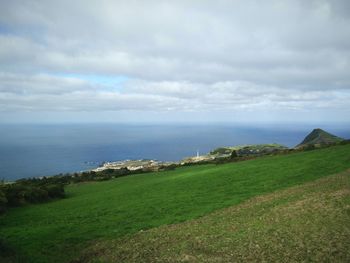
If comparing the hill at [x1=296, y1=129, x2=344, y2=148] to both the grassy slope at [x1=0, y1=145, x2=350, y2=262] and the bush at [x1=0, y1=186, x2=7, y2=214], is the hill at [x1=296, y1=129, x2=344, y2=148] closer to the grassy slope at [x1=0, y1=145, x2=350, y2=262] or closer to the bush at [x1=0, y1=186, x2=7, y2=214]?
the grassy slope at [x1=0, y1=145, x2=350, y2=262]

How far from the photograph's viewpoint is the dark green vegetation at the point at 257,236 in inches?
594

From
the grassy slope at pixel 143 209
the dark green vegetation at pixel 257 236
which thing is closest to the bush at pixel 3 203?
the grassy slope at pixel 143 209

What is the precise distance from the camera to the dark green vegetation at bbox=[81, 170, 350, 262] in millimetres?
15085

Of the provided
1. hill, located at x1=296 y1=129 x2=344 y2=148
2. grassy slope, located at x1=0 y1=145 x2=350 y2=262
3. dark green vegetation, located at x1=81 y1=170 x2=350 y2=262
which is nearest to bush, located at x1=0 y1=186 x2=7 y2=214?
grassy slope, located at x1=0 y1=145 x2=350 y2=262

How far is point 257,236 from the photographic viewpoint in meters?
17.4

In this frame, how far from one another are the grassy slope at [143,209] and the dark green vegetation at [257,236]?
8.15ft

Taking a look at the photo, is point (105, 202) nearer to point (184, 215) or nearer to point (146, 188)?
point (146, 188)

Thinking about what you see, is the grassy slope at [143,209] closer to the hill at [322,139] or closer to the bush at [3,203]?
the bush at [3,203]

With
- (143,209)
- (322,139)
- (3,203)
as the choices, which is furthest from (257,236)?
(322,139)

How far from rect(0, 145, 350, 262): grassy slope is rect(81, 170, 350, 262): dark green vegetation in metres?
2.48

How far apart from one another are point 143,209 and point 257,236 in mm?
14076

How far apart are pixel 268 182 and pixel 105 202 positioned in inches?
745

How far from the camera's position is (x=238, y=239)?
17.5 meters

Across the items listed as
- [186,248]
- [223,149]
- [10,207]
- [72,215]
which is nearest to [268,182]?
[186,248]
